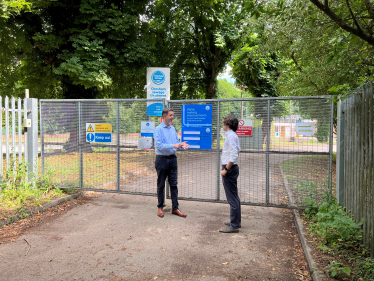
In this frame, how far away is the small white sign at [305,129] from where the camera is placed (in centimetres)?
575

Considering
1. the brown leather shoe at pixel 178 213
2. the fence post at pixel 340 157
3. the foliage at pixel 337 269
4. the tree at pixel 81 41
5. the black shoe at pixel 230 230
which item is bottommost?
the black shoe at pixel 230 230

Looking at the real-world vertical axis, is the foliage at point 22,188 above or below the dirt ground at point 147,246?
above

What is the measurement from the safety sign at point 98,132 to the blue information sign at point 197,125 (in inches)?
76.1

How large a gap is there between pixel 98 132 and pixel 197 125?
2561 millimetres

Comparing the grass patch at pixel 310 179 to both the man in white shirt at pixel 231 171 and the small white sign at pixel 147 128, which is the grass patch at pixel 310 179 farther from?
the small white sign at pixel 147 128

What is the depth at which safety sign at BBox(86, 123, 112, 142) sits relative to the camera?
7219 millimetres

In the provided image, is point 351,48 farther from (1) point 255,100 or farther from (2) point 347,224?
(2) point 347,224

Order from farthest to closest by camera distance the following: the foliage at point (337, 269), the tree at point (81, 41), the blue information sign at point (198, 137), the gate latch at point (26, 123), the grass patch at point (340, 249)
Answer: the tree at point (81, 41), the gate latch at point (26, 123), the blue information sign at point (198, 137), the grass patch at point (340, 249), the foliage at point (337, 269)

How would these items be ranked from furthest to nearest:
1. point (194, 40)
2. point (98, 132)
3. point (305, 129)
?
1. point (194, 40)
2. point (98, 132)
3. point (305, 129)

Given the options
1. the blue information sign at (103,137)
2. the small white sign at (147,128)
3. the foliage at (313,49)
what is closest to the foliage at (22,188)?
the blue information sign at (103,137)

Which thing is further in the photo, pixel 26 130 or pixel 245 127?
pixel 26 130

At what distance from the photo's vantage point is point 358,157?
4352mm

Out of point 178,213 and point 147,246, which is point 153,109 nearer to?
point 178,213

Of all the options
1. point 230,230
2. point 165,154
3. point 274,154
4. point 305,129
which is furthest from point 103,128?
point 305,129
